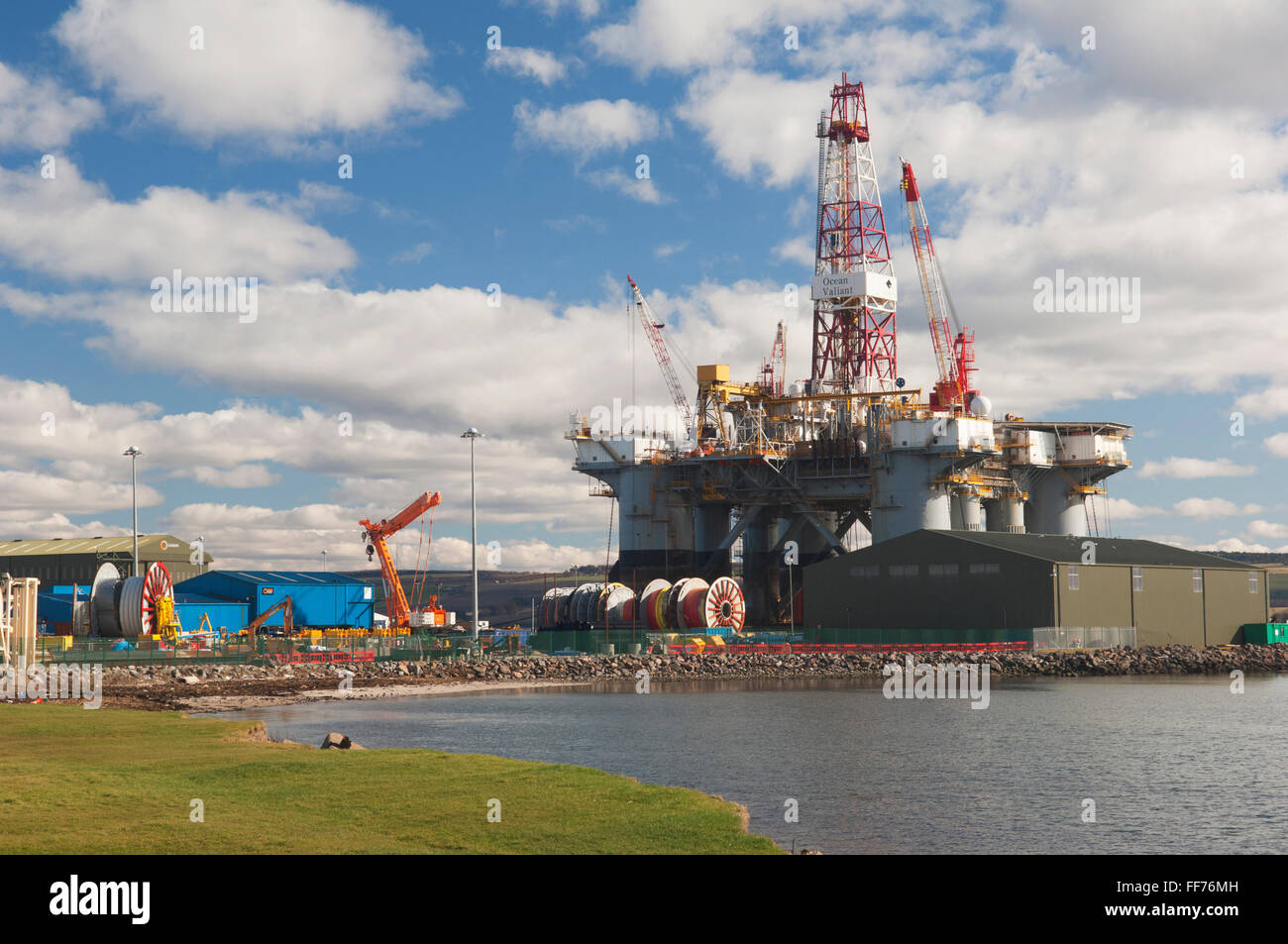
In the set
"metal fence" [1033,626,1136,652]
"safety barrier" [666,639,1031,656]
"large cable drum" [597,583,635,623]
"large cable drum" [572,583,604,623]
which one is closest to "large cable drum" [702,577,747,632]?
"large cable drum" [597,583,635,623]

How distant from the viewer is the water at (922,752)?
28.1m

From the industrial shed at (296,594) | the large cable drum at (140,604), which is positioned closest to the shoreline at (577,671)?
the large cable drum at (140,604)

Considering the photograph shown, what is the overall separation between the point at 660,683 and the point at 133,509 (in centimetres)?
3685

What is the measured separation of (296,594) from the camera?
11462 cm

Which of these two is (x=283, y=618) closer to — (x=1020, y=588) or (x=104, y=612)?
(x=104, y=612)

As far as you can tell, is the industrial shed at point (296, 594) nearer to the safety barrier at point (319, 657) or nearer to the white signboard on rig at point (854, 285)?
the safety barrier at point (319, 657)

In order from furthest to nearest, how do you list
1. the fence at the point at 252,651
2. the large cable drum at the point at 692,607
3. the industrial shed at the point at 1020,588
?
the large cable drum at the point at 692,607 < the industrial shed at the point at 1020,588 < the fence at the point at 252,651

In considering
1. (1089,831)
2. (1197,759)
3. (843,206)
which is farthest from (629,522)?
(1089,831)

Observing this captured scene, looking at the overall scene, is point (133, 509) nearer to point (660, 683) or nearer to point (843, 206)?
point (660, 683)

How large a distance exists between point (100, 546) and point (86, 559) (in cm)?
456

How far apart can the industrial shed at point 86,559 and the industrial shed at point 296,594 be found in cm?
3293

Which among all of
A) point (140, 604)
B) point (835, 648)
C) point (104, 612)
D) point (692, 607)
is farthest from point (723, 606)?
point (104, 612)

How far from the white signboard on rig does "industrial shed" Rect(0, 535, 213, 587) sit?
77818 mm

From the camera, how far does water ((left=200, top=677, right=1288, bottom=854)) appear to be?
92.3 ft
